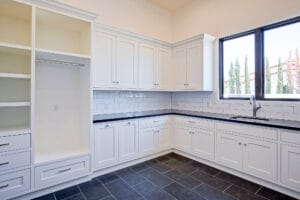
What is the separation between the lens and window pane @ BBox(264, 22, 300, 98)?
8.63 ft

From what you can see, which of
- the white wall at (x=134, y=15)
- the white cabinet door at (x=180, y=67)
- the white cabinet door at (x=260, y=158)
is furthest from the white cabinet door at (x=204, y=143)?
the white wall at (x=134, y=15)

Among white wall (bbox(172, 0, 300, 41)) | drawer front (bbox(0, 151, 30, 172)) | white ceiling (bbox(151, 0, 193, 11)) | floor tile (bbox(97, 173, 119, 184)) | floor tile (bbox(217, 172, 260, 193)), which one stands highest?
white ceiling (bbox(151, 0, 193, 11))

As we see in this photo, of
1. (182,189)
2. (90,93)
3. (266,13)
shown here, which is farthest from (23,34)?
(266,13)

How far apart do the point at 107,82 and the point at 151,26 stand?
6.37 feet

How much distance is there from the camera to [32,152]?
213 cm

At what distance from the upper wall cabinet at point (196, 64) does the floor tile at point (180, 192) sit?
1.81m

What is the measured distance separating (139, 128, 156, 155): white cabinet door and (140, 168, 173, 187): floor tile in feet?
1.33

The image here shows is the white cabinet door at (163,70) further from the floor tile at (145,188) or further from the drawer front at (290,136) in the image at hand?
the drawer front at (290,136)

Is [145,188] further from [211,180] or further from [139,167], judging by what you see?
[211,180]

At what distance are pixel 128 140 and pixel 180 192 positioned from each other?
1185 millimetres

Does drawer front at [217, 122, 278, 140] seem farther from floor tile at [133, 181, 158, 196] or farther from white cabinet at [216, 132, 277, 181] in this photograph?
floor tile at [133, 181, 158, 196]

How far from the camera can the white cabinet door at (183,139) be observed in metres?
3.39

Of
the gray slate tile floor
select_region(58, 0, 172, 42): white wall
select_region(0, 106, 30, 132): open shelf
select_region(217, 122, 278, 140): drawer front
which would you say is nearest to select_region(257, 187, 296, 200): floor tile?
the gray slate tile floor

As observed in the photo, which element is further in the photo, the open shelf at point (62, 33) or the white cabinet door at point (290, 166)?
the open shelf at point (62, 33)
